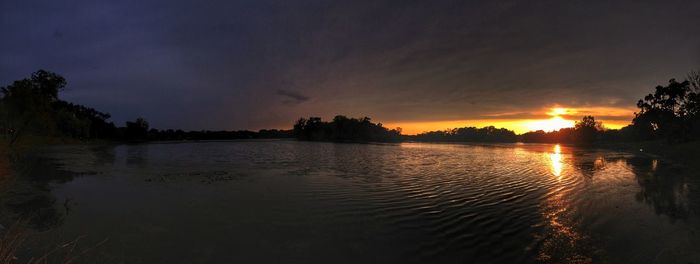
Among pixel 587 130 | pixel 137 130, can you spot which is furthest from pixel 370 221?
pixel 137 130

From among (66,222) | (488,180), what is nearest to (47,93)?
(66,222)

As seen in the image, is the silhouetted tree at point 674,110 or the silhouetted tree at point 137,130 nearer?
the silhouetted tree at point 674,110

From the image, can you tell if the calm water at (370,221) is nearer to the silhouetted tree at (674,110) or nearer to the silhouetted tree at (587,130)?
the silhouetted tree at (674,110)

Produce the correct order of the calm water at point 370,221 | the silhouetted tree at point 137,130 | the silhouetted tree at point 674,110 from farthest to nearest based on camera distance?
1. the silhouetted tree at point 137,130
2. the silhouetted tree at point 674,110
3. the calm water at point 370,221

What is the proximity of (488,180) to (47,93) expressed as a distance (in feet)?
234

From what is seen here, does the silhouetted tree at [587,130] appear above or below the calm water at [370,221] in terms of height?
above

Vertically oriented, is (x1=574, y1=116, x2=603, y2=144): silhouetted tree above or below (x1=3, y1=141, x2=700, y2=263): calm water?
above

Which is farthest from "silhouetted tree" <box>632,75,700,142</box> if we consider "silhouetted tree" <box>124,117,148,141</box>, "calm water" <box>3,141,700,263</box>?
"silhouetted tree" <box>124,117,148,141</box>

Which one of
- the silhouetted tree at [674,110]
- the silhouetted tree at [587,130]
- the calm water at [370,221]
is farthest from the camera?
the silhouetted tree at [587,130]

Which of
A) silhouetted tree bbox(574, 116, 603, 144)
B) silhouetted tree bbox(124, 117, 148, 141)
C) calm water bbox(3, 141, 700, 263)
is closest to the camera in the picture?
calm water bbox(3, 141, 700, 263)

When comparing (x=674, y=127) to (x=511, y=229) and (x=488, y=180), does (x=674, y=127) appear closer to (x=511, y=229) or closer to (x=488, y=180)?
(x=488, y=180)

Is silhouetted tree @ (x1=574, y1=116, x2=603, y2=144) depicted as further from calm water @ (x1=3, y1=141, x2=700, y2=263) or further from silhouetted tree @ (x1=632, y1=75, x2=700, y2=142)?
calm water @ (x1=3, y1=141, x2=700, y2=263)

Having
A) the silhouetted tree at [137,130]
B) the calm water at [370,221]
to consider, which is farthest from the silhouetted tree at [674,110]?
the silhouetted tree at [137,130]

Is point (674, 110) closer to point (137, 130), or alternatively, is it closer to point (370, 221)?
point (370, 221)
